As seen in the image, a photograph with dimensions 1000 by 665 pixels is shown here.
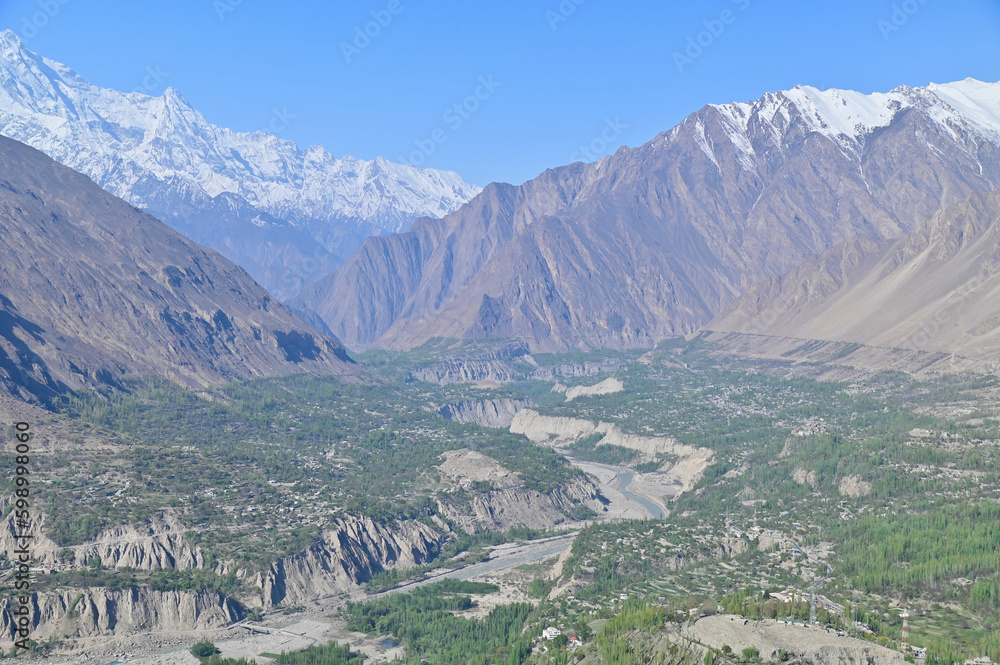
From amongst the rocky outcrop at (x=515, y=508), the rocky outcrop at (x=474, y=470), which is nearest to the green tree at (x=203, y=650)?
the rocky outcrop at (x=515, y=508)

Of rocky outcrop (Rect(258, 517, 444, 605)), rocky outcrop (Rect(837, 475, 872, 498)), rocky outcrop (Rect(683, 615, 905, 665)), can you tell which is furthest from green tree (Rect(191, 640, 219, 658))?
rocky outcrop (Rect(837, 475, 872, 498))

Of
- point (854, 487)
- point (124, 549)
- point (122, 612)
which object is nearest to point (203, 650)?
point (122, 612)

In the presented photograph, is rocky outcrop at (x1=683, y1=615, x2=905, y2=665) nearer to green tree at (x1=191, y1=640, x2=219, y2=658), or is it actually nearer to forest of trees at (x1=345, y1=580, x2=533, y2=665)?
forest of trees at (x1=345, y1=580, x2=533, y2=665)

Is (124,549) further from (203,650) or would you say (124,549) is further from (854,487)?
(854,487)

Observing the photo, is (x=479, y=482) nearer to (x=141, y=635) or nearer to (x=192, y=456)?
(x=192, y=456)

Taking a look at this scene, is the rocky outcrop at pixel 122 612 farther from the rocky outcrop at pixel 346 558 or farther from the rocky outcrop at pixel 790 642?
the rocky outcrop at pixel 790 642

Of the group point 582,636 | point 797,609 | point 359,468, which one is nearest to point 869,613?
point 797,609
